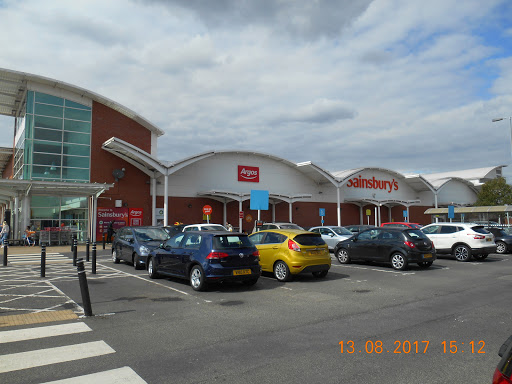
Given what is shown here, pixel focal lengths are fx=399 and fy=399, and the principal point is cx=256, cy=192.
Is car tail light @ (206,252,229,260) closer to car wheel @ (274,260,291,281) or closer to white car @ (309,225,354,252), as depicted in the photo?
car wheel @ (274,260,291,281)

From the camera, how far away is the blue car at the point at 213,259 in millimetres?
9336

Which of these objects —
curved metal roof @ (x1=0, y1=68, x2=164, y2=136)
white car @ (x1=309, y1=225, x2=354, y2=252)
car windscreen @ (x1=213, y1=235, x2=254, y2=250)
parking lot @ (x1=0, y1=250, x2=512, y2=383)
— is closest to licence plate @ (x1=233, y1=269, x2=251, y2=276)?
parking lot @ (x1=0, y1=250, x2=512, y2=383)

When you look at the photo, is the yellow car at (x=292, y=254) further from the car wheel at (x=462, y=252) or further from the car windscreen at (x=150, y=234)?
the car wheel at (x=462, y=252)

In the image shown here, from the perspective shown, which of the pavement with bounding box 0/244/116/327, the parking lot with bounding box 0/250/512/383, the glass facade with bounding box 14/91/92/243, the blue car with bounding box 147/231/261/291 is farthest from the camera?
the glass facade with bounding box 14/91/92/243

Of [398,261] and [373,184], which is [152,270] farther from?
[373,184]

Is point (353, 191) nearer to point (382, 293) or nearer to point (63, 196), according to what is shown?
point (63, 196)

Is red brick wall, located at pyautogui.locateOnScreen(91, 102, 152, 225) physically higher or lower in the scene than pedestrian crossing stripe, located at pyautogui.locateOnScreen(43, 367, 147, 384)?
higher

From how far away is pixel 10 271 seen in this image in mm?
13328

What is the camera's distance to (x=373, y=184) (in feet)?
148

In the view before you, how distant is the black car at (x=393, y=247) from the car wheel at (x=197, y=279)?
7.23 m

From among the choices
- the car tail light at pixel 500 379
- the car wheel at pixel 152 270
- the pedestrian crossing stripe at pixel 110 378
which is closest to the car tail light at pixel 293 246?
the car wheel at pixel 152 270

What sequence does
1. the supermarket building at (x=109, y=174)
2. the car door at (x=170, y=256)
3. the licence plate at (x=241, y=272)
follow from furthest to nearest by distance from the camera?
1. the supermarket building at (x=109, y=174)
2. the car door at (x=170, y=256)
3. the licence plate at (x=241, y=272)

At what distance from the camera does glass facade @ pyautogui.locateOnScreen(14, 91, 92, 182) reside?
2831 centimetres
